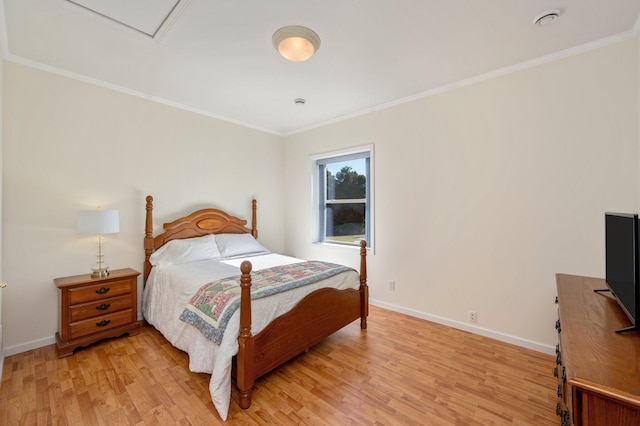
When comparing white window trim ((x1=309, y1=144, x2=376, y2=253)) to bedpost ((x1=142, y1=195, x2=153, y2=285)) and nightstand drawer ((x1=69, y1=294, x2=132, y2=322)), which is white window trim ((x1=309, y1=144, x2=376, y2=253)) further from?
nightstand drawer ((x1=69, y1=294, x2=132, y2=322))

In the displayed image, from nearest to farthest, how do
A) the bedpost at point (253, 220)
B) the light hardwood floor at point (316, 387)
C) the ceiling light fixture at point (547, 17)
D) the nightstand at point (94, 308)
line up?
the light hardwood floor at point (316, 387)
the ceiling light fixture at point (547, 17)
the nightstand at point (94, 308)
the bedpost at point (253, 220)

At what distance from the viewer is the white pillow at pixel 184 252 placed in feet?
10.1

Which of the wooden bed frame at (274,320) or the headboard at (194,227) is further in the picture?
the headboard at (194,227)

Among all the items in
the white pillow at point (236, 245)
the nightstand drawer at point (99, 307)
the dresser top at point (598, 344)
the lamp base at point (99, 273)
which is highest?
the white pillow at point (236, 245)

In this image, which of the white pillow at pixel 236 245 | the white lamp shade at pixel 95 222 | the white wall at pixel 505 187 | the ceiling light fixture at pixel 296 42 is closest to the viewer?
the ceiling light fixture at pixel 296 42

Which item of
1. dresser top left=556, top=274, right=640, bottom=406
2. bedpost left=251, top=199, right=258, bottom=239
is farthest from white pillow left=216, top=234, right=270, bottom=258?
dresser top left=556, top=274, right=640, bottom=406

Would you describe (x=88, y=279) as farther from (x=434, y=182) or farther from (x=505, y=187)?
(x=505, y=187)

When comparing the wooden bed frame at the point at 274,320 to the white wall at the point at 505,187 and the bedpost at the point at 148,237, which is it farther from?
the white wall at the point at 505,187

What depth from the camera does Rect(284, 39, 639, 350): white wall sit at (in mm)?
2168

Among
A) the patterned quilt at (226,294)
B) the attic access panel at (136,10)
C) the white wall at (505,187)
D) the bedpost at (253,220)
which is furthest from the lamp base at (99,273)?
the white wall at (505,187)

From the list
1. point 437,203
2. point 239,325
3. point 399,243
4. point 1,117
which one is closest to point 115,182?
point 1,117

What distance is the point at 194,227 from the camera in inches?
138

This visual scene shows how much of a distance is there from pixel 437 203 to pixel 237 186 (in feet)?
9.02

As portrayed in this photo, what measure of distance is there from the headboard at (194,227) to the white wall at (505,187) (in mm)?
1939
